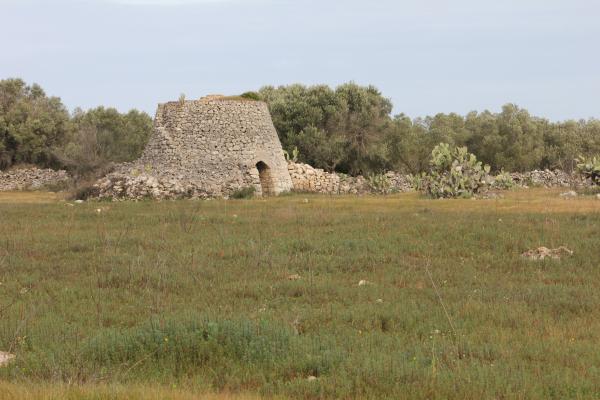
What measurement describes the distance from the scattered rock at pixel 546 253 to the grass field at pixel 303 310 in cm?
34

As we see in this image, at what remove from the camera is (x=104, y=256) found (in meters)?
13.7

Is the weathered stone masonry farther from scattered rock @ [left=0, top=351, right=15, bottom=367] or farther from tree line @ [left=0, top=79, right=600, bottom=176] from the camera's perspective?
scattered rock @ [left=0, top=351, right=15, bottom=367]

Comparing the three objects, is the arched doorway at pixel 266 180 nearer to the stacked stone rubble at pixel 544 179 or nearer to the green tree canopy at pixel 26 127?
the stacked stone rubble at pixel 544 179

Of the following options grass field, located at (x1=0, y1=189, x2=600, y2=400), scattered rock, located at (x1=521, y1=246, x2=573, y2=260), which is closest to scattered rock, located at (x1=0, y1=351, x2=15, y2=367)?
grass field, located at (x1=0, y1=189, x2=600, y2=400)

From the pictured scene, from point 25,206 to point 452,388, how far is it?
21.5 m

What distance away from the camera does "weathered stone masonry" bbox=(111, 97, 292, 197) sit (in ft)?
108

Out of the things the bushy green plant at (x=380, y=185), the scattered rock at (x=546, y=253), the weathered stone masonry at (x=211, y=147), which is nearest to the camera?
the scattered rock at (x=546, y=253)

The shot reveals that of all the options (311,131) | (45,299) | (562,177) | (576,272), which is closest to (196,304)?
(45,299)

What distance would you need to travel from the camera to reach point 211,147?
33.6 m

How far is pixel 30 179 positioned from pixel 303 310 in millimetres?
41913

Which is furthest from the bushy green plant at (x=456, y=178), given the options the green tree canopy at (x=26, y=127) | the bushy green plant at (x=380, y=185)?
the green tree canopy at (x=26, y=127)

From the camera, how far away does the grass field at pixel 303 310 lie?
6.37 metres

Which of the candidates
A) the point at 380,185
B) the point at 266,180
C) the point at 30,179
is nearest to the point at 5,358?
the point at 266,180

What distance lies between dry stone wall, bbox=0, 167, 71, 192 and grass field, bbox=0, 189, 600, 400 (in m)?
28.1
